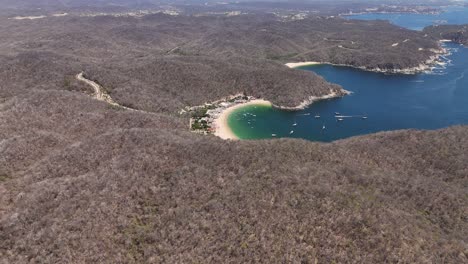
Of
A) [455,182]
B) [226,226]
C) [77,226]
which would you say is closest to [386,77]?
[455,182]

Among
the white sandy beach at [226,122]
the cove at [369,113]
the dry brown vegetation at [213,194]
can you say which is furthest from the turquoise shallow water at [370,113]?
the dry brown vegetation at [213,194]

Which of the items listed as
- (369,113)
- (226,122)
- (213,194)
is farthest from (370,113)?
(213,194)

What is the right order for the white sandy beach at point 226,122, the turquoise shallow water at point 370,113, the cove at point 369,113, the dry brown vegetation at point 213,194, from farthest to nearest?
the turquoise shallow water at point 370,113 < the cove at point 369,113 < the white sandy beach at point 226,122 < the dry brown vegetation at point 213,194

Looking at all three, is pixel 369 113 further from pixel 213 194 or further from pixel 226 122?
pixel 213 194

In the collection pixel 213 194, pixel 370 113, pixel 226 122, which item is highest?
pixel 213 194

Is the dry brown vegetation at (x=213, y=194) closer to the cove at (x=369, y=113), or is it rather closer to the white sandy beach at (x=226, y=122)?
the white sandy beach at (x=226, y=122)

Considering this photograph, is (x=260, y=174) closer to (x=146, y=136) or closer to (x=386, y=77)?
(x=146, y=136)
